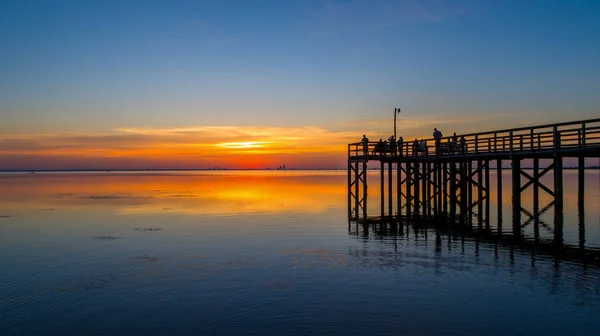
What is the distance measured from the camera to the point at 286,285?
16.0m

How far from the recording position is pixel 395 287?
15.5m

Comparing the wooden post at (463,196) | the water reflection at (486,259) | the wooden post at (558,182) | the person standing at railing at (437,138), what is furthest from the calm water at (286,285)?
the person standing at railing at (437,138)

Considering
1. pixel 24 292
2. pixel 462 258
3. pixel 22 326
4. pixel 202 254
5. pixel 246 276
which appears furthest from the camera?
pixel 202 254

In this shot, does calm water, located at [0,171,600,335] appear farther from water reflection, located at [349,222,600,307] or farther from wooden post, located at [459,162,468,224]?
wooden post, located at [459,162,468,224]

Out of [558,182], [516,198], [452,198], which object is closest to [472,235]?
[516,198]

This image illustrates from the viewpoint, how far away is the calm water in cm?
1234

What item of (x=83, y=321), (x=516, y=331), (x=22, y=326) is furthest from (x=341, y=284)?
(x=22, y=326)

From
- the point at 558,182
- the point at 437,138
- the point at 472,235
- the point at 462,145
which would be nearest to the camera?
the point at 472,235

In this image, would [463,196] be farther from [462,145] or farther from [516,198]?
[516,198]

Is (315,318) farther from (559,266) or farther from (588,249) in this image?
(588,249)

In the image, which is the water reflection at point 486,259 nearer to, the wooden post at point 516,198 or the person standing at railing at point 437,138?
the wooden post at point 516,198

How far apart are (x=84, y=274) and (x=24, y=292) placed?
2.62m

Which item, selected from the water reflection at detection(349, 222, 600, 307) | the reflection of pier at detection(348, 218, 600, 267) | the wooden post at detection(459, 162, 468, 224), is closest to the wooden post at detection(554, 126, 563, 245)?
the reflection of pier at detection(348, 218, 600, 267)

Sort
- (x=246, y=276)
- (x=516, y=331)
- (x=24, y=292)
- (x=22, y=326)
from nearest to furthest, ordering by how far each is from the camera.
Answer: (x=516, y=331)
(x=22, y=326)
(x=24, y=292)
(x=246, y=276)
